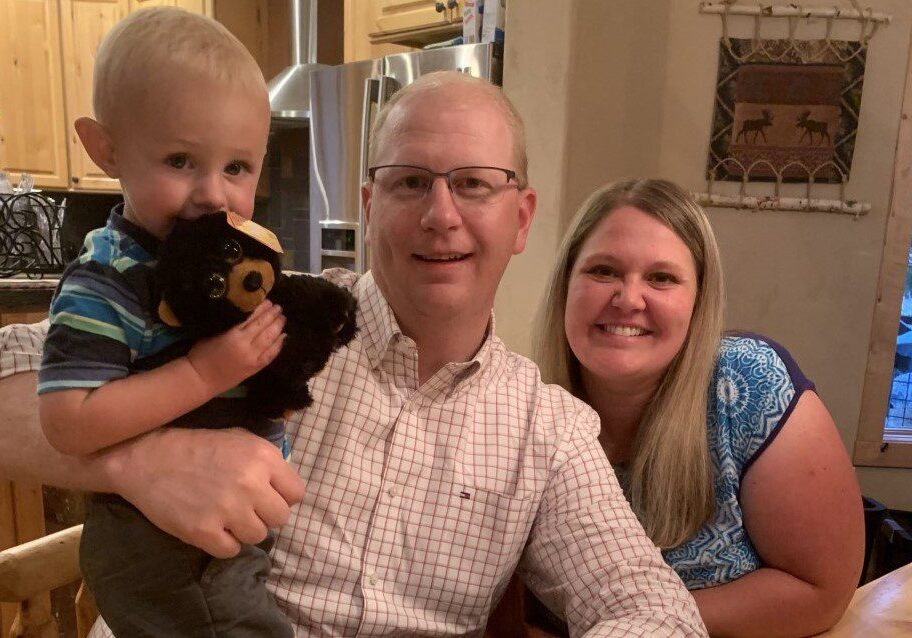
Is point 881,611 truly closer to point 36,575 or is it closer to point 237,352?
point 237,352

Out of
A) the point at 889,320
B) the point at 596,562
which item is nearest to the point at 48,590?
the point at 596,562

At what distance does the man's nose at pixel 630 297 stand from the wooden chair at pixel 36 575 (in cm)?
110

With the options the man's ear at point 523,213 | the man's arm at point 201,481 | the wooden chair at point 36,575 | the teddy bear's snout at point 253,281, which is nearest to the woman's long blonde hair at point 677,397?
the man's ear at point 523,213

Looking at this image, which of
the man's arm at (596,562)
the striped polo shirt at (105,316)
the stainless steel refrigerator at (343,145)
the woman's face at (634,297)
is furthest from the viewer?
the stainless steel refrigerator at (343,145)

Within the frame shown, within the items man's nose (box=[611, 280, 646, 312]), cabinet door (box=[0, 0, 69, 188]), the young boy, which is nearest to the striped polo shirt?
the young boy

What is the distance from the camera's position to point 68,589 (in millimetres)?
2266

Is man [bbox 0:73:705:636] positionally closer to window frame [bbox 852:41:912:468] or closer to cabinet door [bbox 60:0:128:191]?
window frame [bbox 852:41:912:468]

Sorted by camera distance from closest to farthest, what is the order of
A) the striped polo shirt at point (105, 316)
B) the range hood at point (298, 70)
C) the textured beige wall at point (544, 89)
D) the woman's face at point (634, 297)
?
the striped polo shirt at point (105, 316) → the woman's face at point (634, 297) → the textured beige wall at point (544, 89) → the range hood at point (298, 70)

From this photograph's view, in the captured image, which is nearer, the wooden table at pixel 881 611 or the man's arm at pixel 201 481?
the man's arm at pixel 201 481

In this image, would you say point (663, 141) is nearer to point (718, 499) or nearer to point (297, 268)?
point (718, 499)

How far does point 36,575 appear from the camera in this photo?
1098mm

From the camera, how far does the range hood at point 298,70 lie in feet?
10.9

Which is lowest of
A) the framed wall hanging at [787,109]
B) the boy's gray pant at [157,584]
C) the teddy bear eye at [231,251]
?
the boy's gray pant at [157,584]

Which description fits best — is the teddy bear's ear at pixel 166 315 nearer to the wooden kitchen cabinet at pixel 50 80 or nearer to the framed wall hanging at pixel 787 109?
the framed wall hanging at pixel 787 109
